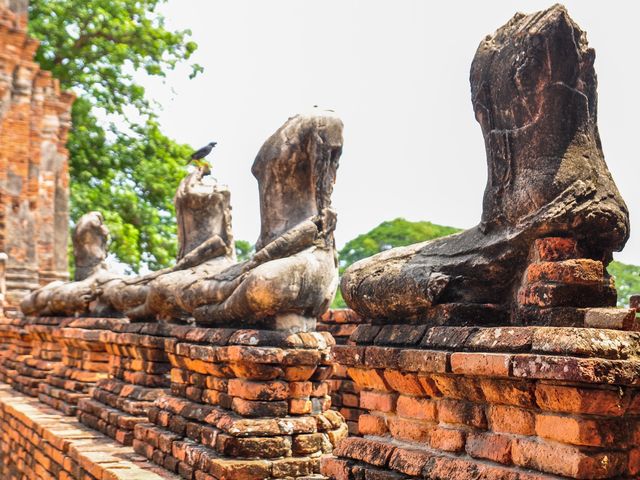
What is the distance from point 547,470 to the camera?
8.40ft

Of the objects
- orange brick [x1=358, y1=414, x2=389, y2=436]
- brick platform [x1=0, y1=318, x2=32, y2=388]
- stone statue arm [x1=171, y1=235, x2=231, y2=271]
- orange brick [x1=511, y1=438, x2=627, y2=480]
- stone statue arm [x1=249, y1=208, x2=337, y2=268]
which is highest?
stone statue arm [x1=171, y1=235, x2=231, y2=271]

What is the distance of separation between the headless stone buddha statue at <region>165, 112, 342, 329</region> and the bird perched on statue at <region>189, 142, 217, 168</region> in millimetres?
1058

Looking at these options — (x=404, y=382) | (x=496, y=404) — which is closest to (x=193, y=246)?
(x=404, y=382)

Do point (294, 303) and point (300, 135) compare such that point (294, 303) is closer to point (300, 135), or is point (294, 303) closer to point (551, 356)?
point (300, 135)

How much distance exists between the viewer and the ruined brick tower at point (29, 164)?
16391mm

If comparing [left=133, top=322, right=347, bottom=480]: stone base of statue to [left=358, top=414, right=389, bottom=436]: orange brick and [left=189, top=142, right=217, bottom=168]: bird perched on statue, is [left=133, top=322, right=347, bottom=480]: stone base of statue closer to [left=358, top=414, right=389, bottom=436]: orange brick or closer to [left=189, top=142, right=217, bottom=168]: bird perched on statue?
[left=358, top=414, right=389, bottom=436]: orange brick

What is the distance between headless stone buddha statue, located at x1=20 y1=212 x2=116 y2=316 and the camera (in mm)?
8602

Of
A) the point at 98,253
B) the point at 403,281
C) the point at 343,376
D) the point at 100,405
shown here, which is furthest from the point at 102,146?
the point at 403,281

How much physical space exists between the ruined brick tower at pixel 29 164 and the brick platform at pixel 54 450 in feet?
22.1

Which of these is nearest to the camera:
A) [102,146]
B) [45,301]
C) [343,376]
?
[343,376]

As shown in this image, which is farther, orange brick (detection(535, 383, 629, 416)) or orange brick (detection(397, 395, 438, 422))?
orange brick (detection(397, 395, 438, 422))

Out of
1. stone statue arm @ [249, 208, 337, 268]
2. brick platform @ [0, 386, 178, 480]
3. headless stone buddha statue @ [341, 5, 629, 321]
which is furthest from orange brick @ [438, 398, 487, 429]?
brick platform @ [0, 386, 178, 480]

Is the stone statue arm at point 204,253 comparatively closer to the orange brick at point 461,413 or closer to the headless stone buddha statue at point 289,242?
the headless stone buddha statue at point 289,242

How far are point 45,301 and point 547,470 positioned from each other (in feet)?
25.7
